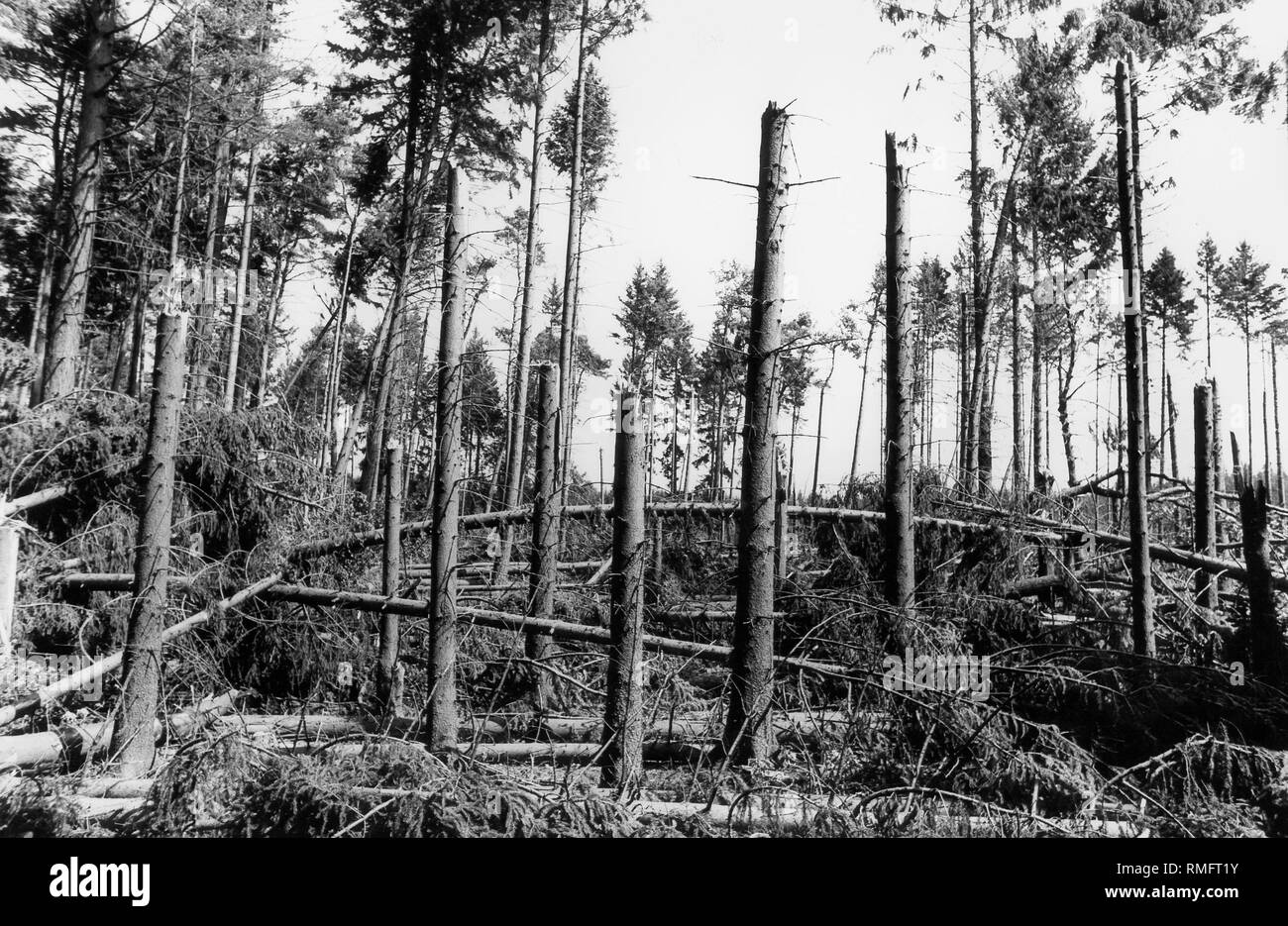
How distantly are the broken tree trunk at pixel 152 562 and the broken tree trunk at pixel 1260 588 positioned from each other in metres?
9.52

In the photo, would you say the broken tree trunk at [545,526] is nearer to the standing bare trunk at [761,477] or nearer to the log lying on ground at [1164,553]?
the standing bare trunk at [761,477]

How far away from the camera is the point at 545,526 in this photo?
930 cm

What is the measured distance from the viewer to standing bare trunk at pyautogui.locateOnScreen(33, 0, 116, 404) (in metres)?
10.3

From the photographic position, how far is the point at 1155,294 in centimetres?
3027

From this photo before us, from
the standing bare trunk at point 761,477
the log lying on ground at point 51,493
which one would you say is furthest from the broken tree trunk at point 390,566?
the standing bare trunk at point 761,477

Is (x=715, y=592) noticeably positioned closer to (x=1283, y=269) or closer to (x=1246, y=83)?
(x=1246, y=83)

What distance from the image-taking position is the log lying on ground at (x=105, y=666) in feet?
18.6

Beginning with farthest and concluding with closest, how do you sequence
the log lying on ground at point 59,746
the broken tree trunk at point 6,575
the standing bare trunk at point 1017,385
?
1. the standing bare trunk at point 1017,385
2. the broken tree trunk at point 6,575
3. the log lying on ground at point 59,746

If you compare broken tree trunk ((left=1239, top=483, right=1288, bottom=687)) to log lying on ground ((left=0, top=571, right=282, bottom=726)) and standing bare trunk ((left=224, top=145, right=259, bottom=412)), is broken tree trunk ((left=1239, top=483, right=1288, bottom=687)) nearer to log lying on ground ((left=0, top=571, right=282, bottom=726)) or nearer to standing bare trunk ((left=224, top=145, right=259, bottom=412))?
log lying on ground ((left=0, top=571, right=282, bottom=726))

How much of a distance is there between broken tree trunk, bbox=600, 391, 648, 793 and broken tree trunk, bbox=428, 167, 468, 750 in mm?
1335

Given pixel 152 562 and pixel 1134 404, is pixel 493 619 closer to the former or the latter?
pixel 152 562

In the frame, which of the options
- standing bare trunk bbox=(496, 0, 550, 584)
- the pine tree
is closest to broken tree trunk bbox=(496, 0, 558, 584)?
standing bare trunk bbox=(496, 0, 550, 584)
